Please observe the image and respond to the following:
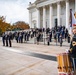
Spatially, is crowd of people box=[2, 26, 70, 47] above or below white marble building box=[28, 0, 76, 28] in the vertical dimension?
below

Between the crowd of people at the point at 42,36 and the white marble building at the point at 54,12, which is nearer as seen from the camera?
the crowd of people at the point at 42,36

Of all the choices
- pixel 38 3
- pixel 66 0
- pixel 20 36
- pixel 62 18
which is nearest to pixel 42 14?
pixel 38 3

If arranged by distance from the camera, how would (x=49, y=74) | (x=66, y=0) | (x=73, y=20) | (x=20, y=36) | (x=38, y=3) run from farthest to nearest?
1. (x=38, y=3)
2. (x=66, y=0)
3. (x=20, y=36)
4. (x=49, y=74)
5. (x=73, y=20)

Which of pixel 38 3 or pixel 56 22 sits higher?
pixel 38 3

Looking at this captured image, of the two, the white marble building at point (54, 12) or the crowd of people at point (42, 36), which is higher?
the white marble building at point (54, 12)

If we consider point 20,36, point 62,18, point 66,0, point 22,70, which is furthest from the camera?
point 62,18

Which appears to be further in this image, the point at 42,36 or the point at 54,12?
the point at 54,12

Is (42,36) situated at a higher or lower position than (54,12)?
lower

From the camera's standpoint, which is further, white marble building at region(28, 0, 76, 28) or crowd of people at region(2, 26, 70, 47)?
white marble building at region(28, 0, 76, 28)

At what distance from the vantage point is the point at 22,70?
8773mm

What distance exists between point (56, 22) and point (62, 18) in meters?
3.03

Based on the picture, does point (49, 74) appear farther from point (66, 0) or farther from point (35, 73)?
point (66, 0)

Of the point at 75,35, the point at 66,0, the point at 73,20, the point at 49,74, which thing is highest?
the point at 66,0

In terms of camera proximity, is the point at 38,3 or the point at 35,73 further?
the point at 38,3
